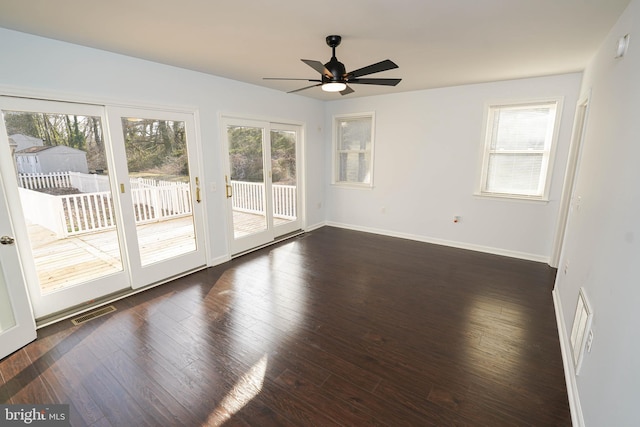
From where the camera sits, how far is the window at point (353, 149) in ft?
18.4

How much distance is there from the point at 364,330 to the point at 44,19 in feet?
11.8

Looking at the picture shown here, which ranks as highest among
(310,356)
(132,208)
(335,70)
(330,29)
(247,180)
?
(330,29)

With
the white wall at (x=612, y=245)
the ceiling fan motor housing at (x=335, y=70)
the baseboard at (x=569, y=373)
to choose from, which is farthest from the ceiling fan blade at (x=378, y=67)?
the baseboard at (x=569, y=373)

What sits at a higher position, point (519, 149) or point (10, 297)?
point (519, 149)

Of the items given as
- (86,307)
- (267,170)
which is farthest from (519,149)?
(86,307)

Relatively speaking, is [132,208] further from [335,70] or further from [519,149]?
[519,149]

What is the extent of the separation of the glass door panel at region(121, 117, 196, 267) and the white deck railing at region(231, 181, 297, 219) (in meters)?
0.81

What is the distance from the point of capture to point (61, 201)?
2799mm

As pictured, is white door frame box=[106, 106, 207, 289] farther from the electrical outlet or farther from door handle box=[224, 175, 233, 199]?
the electrical outlet

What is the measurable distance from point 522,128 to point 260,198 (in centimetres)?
418

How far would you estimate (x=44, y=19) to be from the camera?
214cm

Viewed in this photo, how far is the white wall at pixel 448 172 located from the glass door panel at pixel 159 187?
330 cm

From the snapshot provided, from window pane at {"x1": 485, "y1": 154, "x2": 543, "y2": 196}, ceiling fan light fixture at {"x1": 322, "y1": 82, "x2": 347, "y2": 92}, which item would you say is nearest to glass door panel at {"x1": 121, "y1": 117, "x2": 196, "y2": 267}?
ceiling fan light fixture at {"x1": 322, "y1": 82, "x2": 347, "y2": 92}

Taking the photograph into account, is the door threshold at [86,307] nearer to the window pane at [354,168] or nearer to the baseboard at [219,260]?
the baseboard at [219,260]
